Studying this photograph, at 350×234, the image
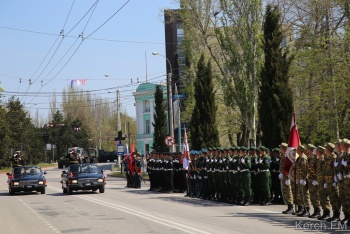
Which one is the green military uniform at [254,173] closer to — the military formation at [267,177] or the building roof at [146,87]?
the military formation at [267,177]

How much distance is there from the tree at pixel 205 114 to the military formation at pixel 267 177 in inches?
220

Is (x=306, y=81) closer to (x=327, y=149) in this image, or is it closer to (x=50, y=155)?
(x=327, y=149)

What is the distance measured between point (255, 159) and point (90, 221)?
598 cm

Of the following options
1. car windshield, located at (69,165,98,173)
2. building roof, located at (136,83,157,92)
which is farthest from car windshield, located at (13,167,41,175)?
building roof, located at (136,83,157,92)

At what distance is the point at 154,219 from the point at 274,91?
1017 centimetres

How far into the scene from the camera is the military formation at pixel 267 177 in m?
15.0

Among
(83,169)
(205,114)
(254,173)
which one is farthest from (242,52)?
(254,173)

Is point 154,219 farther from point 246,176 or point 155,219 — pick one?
point 246,176

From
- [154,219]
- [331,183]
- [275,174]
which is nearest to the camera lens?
[331,183]

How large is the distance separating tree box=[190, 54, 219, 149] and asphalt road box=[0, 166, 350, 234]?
12931mm

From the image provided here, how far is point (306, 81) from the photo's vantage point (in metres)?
33.0

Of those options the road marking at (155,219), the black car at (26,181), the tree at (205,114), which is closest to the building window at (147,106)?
the tree at (205,114)

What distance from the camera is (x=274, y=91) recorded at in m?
25.8

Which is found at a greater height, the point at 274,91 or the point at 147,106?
the point at 147,106
